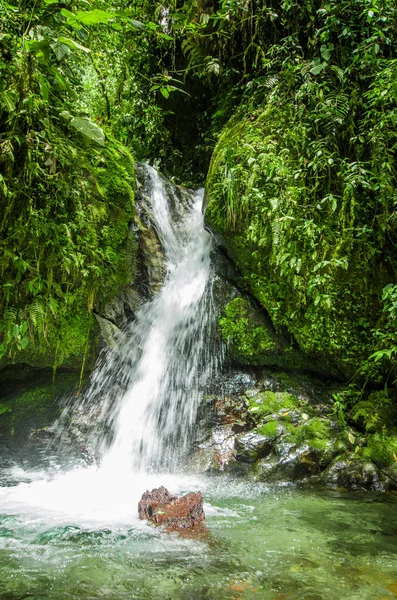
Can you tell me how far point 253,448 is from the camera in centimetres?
445

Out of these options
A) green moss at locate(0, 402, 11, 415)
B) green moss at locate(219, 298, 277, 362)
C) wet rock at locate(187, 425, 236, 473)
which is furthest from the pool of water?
green moss at locate(219, 298, 277, 362)

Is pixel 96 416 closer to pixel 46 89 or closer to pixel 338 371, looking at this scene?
pixel 338 371

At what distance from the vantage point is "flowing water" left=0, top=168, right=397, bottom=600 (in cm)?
226

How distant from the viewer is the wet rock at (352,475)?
404 centimetres

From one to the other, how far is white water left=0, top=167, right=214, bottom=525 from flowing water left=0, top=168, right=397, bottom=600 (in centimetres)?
1

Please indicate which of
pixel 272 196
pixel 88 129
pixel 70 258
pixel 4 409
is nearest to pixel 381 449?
pixel 272 196

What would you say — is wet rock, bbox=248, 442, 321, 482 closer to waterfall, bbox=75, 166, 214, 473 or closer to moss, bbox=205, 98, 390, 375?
waterfall, bbox=75, 166, 214, 473

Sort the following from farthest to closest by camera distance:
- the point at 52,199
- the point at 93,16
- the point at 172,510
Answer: the point at 52,199 < the point at 172,510 < the point at 93,16

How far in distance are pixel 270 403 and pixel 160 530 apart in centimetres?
231

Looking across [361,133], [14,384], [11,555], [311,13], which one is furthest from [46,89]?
[311,13]

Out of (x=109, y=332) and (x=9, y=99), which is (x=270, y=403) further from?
(x=9, y=99)

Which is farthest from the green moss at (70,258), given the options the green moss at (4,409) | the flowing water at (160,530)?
the green moss at (4,409)

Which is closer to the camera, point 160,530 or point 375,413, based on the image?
point 160,530

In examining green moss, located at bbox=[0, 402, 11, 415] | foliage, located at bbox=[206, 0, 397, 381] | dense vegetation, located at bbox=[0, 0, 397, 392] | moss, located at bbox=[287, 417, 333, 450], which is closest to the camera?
dense vegetation, located at bbox=[0, 0, 397, 392]
